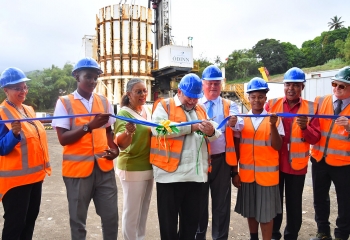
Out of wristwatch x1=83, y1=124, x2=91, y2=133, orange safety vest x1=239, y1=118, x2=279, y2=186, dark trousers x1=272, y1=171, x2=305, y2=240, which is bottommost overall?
dark trousers x1=272, y1=171, x2=305, y2=240

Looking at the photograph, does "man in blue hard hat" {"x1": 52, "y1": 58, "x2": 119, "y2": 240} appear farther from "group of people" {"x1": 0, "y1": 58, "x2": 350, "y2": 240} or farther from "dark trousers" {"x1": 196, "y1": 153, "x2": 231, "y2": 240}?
"dark trousers" {"x1": 196, "y1": 153, "x2": 231, "y2": 240}

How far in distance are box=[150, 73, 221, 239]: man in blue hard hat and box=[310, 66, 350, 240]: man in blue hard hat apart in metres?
1.70

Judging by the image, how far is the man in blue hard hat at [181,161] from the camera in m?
2.86

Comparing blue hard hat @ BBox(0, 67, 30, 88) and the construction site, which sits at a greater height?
the construction site

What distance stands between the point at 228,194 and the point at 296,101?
1544 millimetres

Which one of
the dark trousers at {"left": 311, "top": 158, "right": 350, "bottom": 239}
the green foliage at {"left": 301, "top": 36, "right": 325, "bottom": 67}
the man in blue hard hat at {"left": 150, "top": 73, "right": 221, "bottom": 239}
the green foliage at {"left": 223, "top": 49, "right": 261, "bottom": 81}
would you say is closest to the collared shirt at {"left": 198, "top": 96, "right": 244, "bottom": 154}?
the man in blue hard hat at {"left": 150, "top": 73, "right": 221, "bottom": 239}

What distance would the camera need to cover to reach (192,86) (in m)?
2.85

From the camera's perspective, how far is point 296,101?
3.70 metres

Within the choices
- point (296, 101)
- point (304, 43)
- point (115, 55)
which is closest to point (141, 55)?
point (115, 55)

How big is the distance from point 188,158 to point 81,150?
1.12 meters

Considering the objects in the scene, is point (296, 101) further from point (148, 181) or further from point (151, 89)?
point (151, 89)

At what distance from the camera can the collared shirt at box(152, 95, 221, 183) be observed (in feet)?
9.35

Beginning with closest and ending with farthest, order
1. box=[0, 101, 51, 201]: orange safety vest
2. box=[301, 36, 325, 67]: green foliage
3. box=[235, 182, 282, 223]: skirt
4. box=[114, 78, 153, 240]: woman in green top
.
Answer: box=[0, 101, 51, 201]: orange safety vest → box=[114, 78, 153, 240]: woman in green top → box=[235, 182, 282, 223]: skirt → box=[301, 36, 325, 67]: green foliage

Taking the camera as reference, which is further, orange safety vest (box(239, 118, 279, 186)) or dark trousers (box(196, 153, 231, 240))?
dark trousers (box(196, 153, 231, 240))
